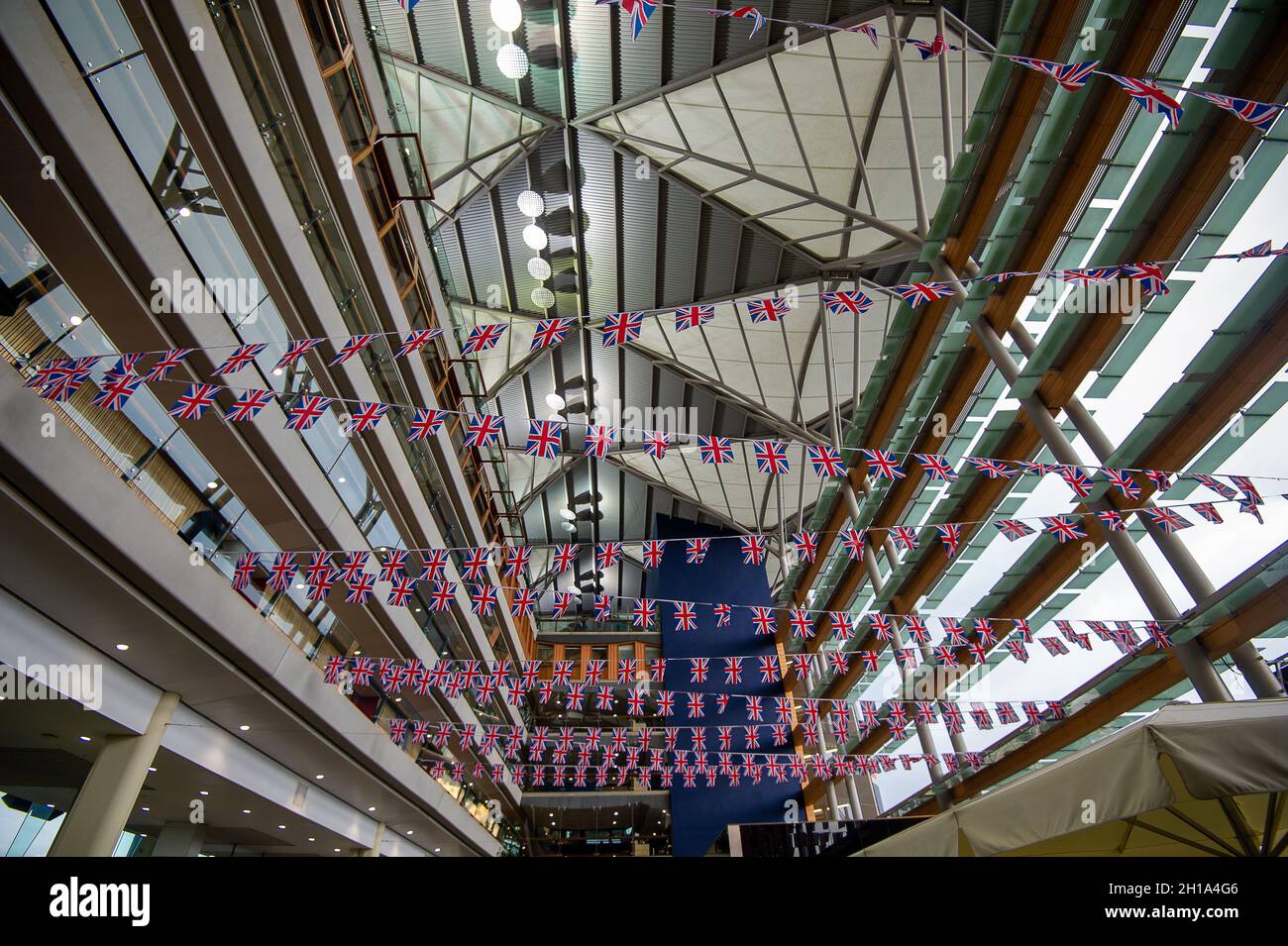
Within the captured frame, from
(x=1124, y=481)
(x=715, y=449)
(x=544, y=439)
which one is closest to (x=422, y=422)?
(x=544, y=439)

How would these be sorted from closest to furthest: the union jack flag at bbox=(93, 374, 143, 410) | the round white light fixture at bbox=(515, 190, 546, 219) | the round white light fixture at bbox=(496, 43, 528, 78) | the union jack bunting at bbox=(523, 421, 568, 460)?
the union jack flag at bbox=(93, 374, 143, 410)
the union jack bunting at bbox=(523, 421, 568, 460)
the round white light fixture at bbox=(496, 43, 528, 78)
the round white light fixture at bbox=(515, 190, 546, 219)

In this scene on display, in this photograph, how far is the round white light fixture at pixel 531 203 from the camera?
23.0 meters

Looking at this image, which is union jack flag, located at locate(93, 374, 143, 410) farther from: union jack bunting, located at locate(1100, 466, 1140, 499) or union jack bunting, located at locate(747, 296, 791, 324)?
union jack bunting, located at locate(1100, 466, 1140, 499)

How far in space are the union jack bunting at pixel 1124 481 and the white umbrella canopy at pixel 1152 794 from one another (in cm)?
639

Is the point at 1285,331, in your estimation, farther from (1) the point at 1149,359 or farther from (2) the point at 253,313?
(2) the point at 253,313

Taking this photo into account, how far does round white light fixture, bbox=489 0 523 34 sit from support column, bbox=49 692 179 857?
1797cm

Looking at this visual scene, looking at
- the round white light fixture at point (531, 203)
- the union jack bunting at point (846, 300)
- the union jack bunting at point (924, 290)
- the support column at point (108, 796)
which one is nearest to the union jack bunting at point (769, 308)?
the union jack bunting at point (846, 300)

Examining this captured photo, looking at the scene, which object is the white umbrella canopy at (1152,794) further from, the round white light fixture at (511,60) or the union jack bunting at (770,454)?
Answer: the round white light fixture at (511,60)

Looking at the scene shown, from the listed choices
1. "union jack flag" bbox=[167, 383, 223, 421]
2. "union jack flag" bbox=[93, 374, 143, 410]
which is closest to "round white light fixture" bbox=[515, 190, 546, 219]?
"union jack flag" bbox=[167, 383, 223, 421]

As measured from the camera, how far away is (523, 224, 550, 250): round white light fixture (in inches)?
940

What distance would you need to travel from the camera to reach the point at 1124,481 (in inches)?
435

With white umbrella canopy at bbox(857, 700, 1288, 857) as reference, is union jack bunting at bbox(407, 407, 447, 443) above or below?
above

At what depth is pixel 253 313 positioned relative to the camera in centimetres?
1068
